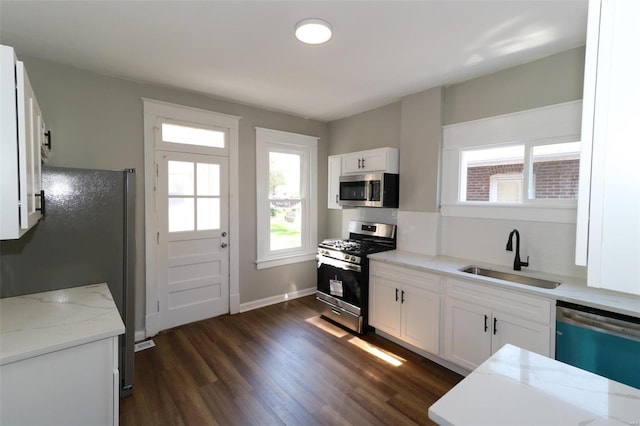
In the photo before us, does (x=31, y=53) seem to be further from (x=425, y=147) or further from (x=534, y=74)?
(x=534, y=74)

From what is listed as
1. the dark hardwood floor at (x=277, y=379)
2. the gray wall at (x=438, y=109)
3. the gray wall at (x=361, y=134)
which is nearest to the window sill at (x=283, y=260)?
the gray wall at (x=361, y=134)

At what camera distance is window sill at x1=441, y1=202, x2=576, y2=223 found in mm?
2340

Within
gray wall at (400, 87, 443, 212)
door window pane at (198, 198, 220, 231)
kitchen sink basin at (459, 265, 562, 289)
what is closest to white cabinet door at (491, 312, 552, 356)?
kitchen sink basin at (459, 265, 562, 289)

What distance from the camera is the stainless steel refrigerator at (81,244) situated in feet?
6.36

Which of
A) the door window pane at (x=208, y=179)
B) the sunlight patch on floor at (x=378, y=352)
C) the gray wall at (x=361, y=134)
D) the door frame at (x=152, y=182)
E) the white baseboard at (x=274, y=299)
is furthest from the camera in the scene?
the white baseboard at (x=274, y=299)

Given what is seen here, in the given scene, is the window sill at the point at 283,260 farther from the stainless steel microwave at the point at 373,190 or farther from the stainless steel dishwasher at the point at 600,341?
the stainless steel dishwasher at the point at 600,341

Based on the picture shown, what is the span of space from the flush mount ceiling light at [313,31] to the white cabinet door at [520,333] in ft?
7.88

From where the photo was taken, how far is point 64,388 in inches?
54.9

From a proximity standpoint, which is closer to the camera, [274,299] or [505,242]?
[505,242]

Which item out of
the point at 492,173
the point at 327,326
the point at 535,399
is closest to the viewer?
the point at 535,399

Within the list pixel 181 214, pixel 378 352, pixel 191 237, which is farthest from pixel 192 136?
pixel 378 352

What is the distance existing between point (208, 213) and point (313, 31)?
233 cm

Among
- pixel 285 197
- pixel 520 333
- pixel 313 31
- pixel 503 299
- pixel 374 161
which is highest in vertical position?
pixel 313 31

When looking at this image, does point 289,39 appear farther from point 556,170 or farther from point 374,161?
point 556,170
